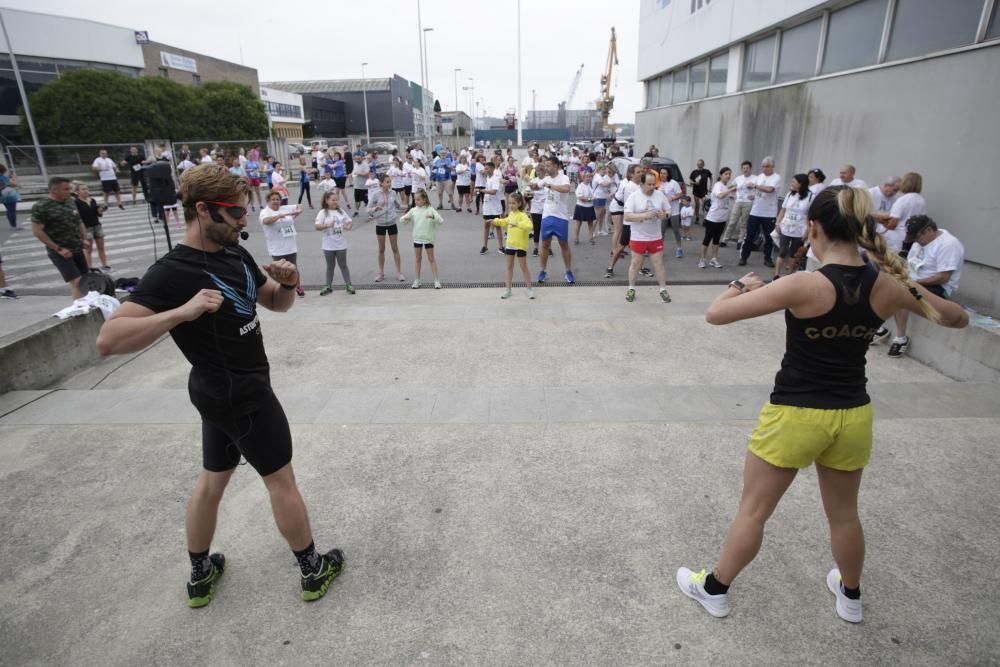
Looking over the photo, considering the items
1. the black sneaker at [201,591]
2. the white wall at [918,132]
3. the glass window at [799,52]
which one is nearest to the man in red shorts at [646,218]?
the white wall at [918,132]

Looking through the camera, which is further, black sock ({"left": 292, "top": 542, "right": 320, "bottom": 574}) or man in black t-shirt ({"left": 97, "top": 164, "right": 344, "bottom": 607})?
black sock ({"left": 292, "top": 542, "right": 320, "bottom": 574})

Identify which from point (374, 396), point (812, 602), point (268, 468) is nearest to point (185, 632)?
point (268, 468)

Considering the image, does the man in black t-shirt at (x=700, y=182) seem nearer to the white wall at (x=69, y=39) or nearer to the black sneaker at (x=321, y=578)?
the black sneaker at (x=321, y=578)

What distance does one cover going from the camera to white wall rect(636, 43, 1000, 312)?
270 inches

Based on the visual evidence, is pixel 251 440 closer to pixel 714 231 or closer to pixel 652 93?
pixel 714 231

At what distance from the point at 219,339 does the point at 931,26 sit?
34.3ft

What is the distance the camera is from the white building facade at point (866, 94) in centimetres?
702

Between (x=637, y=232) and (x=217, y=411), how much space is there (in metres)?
6.75

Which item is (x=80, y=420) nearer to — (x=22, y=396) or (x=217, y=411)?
(x=22, y=396)

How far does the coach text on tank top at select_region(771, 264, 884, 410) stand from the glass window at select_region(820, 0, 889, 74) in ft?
32.4

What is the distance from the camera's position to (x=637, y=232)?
319 inches

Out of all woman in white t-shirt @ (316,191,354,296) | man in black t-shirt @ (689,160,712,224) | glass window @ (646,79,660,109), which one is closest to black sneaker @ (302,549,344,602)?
woman in white t-shirt @ (316,191,354,296)

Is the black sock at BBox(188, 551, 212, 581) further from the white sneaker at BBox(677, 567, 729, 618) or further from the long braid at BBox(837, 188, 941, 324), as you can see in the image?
the long braid at BBox(837, 188, 941, 324)

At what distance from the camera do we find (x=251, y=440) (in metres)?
2.52
